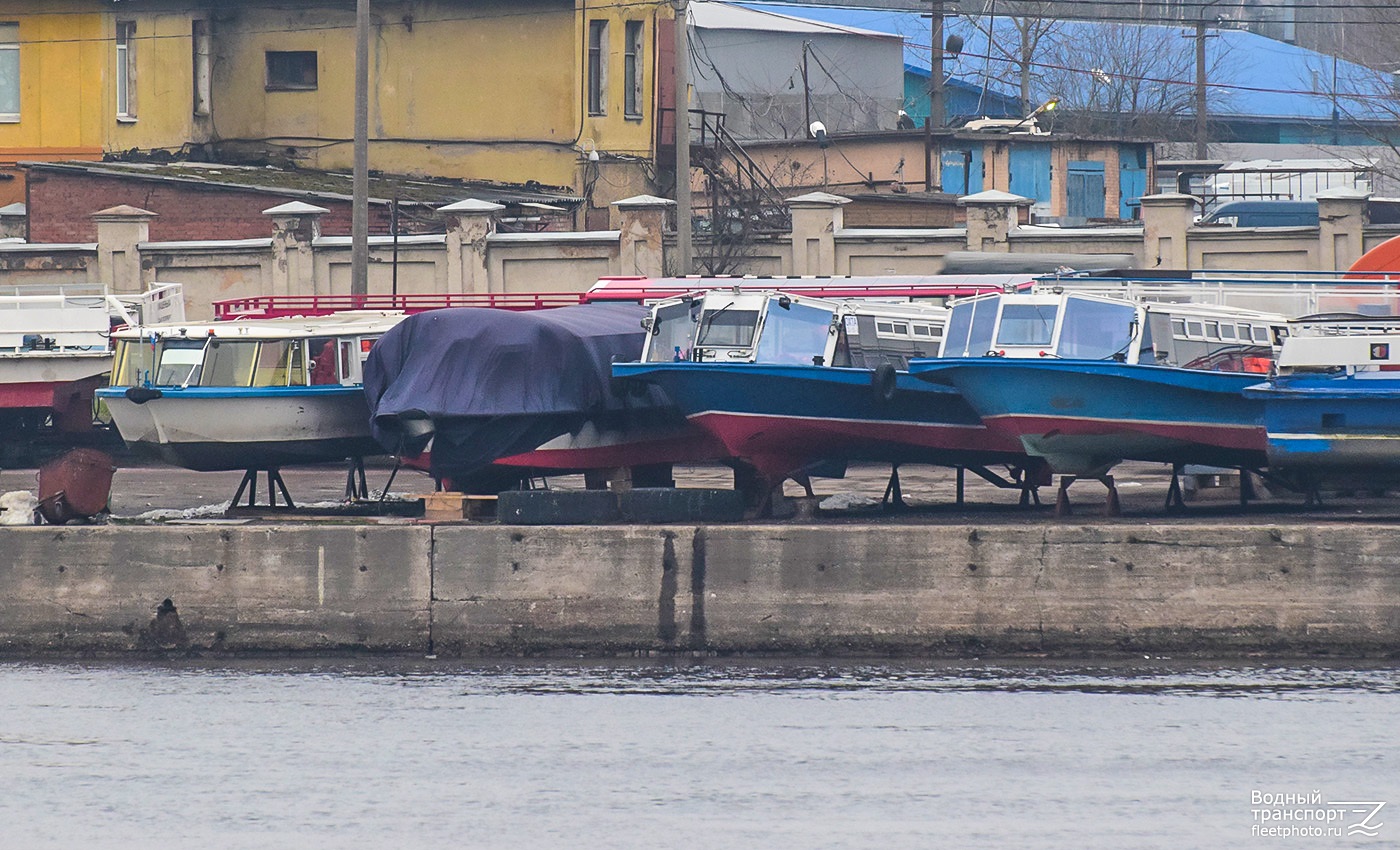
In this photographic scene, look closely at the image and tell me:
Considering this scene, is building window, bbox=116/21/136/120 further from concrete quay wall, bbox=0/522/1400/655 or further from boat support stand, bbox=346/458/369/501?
concrete quay wall, bbox=0/522/1400/655

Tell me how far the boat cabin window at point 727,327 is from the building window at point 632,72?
19.0m

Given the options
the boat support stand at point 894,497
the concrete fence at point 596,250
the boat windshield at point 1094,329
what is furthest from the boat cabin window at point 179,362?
the boat windshield at point 1094,329

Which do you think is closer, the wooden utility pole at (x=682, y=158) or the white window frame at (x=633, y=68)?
the wooden utility pole at (x=682, y=158)

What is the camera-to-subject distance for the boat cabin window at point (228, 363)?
21.9m

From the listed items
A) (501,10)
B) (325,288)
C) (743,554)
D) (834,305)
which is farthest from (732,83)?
(743,554)

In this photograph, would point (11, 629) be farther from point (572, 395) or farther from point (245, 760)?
point (572, 395)

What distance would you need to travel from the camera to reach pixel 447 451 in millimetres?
20594

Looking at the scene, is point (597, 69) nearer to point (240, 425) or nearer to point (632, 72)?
point (632, 72)

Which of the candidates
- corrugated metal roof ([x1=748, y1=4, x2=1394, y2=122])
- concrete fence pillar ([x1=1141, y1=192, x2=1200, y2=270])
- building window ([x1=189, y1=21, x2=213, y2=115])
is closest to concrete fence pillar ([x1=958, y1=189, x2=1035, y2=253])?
concrete fence pillar ([x1=1141, y1=192, x2=1200, y2=270])

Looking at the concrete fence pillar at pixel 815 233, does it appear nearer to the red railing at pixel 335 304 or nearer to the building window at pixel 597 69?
the red railing at pixel 335 304

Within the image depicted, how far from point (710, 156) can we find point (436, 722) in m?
21.6

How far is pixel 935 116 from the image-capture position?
140ft

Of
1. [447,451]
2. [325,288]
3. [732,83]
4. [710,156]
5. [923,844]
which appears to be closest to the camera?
[923,844]

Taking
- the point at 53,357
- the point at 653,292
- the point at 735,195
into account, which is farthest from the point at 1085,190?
the point at 53,357
